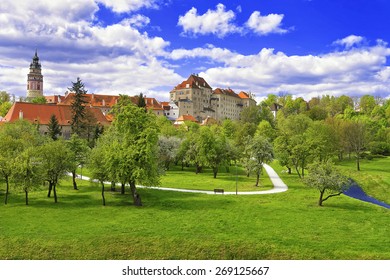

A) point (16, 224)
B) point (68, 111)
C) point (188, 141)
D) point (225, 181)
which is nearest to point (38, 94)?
point (68, 111)

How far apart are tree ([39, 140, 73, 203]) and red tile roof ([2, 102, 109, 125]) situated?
4760 cm

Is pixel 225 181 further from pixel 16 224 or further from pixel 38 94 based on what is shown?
pixel 38 94

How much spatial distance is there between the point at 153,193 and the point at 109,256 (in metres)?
17.1

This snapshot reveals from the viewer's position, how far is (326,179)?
3541 centimetres

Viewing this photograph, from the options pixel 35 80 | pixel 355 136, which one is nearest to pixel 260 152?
pixel 355 136

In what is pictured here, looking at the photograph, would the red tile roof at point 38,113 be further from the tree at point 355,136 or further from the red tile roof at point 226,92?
the red tile roof at point 226,92

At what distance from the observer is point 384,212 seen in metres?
34.8

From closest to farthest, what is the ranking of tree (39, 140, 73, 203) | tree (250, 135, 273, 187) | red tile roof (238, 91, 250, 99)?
tree (39, 140, 73, 203) < tree (250, 135, 273, 187) < red tile roof (238, 91, 250, 99)

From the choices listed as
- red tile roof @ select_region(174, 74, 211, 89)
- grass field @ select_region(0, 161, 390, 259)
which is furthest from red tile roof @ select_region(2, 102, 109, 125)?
red tile roof @ select_region(174, 74, 211, 89)

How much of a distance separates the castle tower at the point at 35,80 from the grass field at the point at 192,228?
117 m

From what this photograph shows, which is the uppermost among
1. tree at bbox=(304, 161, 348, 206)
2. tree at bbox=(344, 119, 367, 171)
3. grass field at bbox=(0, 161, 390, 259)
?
tree at bbox=(344, 119, 367, 171)

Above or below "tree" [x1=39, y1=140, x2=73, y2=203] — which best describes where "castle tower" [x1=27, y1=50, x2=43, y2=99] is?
above

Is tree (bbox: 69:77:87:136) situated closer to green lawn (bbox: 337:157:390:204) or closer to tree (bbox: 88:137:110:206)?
tree (bbox: 88:137:110:206)

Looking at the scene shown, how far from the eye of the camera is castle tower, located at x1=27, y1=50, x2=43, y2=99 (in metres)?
143
